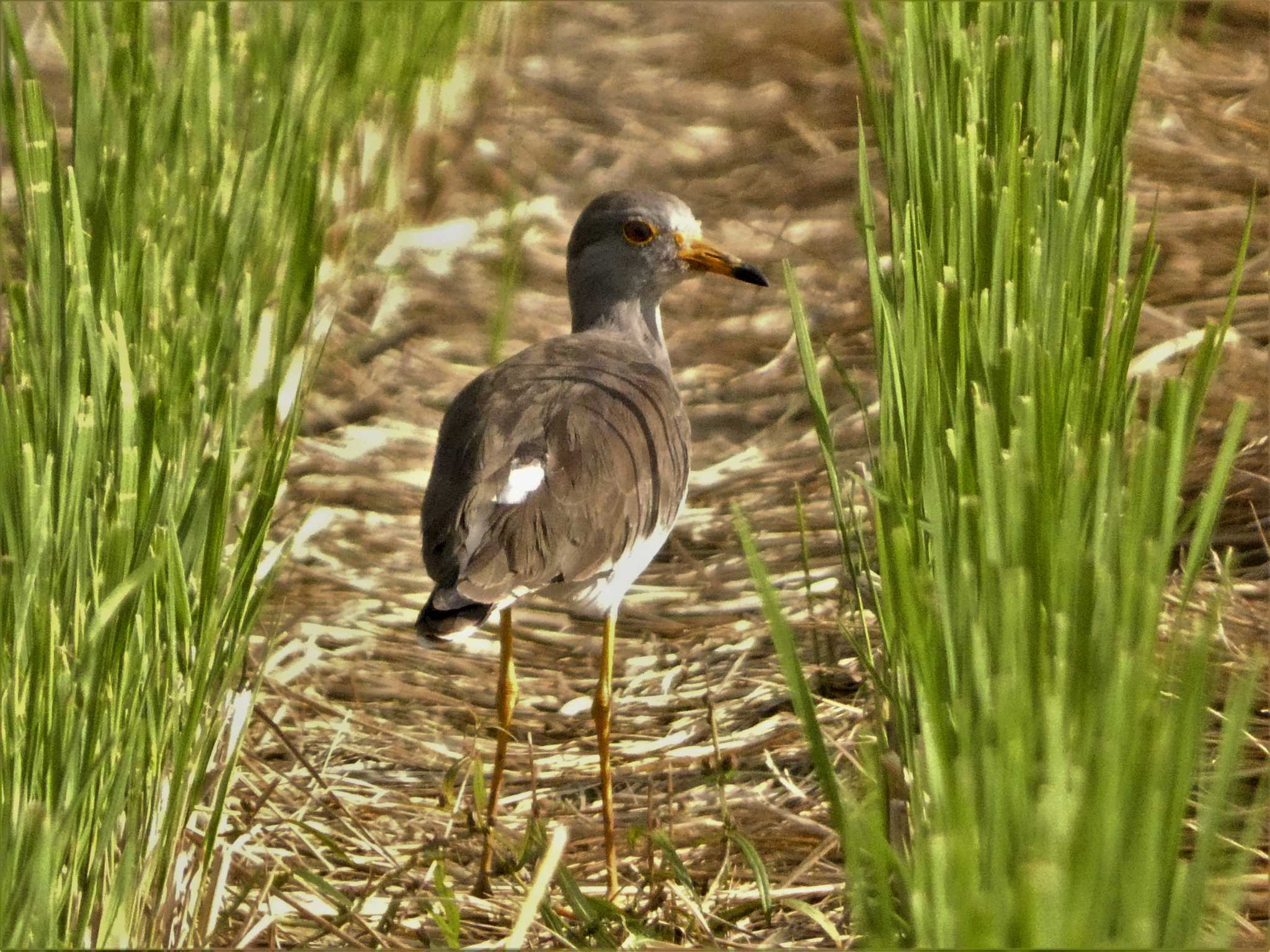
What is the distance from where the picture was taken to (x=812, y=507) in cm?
397

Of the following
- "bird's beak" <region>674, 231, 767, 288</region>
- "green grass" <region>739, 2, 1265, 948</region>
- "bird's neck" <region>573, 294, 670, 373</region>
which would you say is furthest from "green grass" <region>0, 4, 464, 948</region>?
"bird's beak" <region>674, 231, 767, 288</region>

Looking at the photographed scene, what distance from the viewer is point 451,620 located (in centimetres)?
255

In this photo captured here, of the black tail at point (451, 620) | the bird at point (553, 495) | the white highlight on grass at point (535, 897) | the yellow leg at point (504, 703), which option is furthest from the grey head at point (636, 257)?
the white highlight on grass at point (535, 897)

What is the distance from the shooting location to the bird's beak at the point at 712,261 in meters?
3.60

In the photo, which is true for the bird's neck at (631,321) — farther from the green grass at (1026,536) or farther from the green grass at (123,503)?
the green grass at (1026,536)

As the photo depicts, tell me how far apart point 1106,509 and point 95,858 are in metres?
1.17

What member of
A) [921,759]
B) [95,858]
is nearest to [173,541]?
[95,858]

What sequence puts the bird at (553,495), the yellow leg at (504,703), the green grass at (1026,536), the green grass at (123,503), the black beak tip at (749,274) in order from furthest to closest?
1. the black beak tip at (749,274)
2. the yellow leg at (504,703)
3. the bird at (553,495)
4. the green grass at (123,503)
5. the green grass at (1026,536)

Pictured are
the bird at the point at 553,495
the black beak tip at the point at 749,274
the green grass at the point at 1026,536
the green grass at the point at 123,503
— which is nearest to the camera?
the green grass at the point at 1026,536

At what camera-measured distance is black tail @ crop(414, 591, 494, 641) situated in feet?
8.31

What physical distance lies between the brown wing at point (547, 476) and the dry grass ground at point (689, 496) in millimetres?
356

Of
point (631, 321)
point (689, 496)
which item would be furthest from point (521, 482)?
point (689, 496)

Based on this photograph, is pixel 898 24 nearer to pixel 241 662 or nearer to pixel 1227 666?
pixel 1227 666

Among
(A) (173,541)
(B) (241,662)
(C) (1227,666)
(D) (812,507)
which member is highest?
(A) (173,541)
